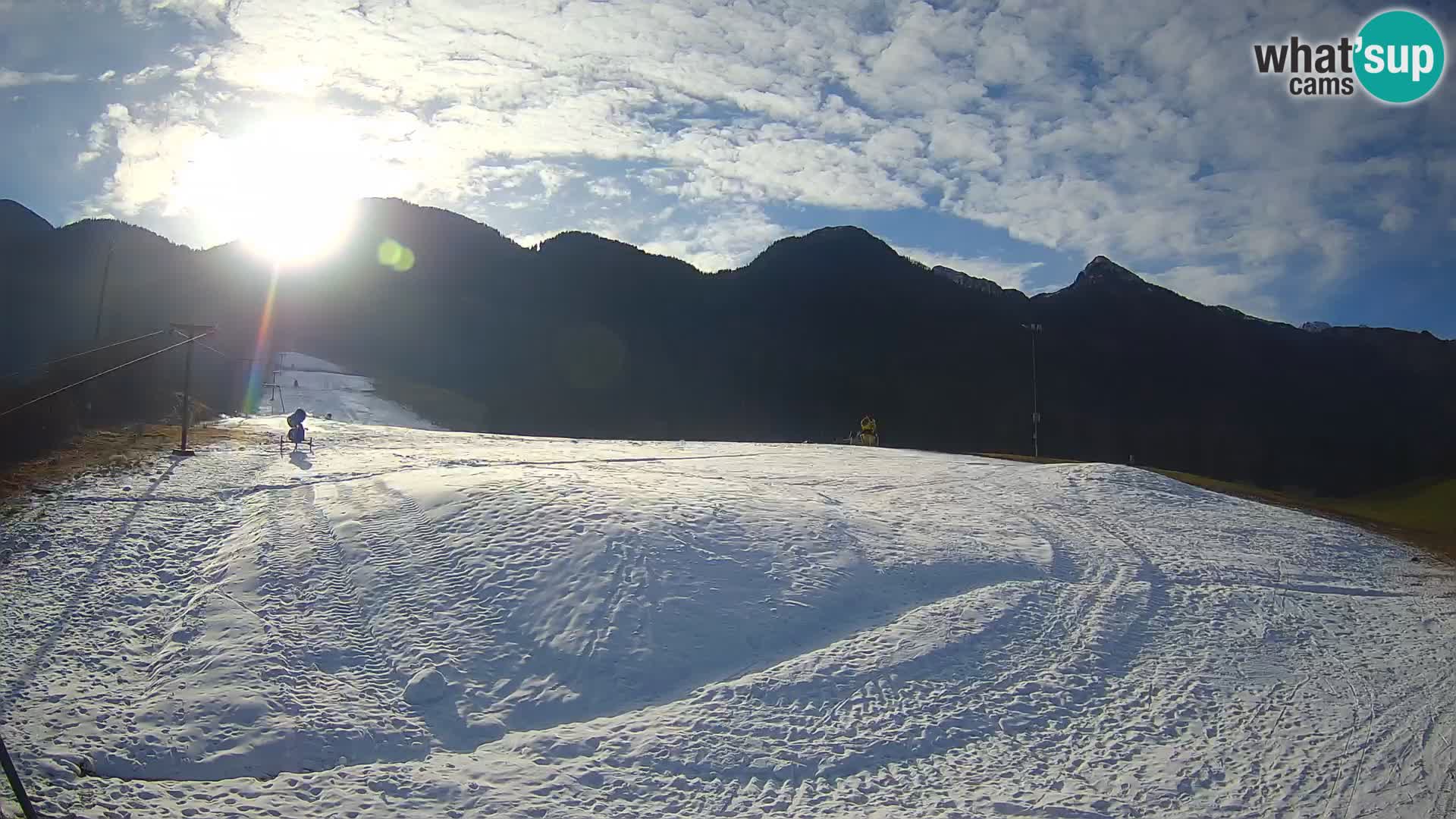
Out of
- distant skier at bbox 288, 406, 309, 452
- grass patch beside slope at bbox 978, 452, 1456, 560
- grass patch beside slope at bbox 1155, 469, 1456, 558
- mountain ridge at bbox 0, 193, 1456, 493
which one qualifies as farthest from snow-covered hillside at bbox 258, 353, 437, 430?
grass patch beside slope at bbox 1155, 469, 1456, 558

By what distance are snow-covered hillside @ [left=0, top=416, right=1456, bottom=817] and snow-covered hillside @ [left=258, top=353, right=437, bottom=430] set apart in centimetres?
3678

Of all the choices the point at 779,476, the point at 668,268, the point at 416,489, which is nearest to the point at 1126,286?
the point at 668,268

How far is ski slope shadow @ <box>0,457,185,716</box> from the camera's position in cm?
791

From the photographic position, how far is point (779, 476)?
2092 centimetres

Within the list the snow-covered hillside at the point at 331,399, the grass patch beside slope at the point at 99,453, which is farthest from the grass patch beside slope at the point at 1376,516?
the snow-covered hillside at the point at 331,399

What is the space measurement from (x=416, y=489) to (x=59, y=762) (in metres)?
8.61

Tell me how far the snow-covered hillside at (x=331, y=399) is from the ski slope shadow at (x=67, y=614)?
115ft

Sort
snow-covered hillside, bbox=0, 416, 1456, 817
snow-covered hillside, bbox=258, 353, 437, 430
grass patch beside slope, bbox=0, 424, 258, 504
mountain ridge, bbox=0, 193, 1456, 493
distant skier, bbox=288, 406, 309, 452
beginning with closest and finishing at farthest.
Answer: snow-covered hillside, bbox=0, 416, 1456, 817
grass patch beside slope, bbox=0, 424, 258, 504
distant skier, bbox=288, 406, 309, 452
snow-covered hillside, bbox=258, 353, 437, 430
mountain ridge, bbox=0, 193, 1456, 493

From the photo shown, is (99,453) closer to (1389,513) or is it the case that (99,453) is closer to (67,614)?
(67,614)

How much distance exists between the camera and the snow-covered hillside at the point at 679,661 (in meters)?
7.20

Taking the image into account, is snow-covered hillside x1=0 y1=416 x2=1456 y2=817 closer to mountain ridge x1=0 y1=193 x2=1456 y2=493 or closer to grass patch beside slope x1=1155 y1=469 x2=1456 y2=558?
grass patch beside slope x1=1155 y1=469 x2=1456 y2=558

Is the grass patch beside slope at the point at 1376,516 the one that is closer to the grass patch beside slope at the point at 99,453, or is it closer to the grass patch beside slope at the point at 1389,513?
the grass patch beside slope at the point at 1389,513

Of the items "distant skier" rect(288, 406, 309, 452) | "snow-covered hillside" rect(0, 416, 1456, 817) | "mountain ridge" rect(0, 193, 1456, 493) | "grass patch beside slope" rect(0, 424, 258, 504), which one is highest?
"mountain ridge" rect(0, 193, 1456, 493)

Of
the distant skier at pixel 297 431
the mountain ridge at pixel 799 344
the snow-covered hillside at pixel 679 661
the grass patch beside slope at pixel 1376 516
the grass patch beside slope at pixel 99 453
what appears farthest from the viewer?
the mountain ridge at pixel 799 344
